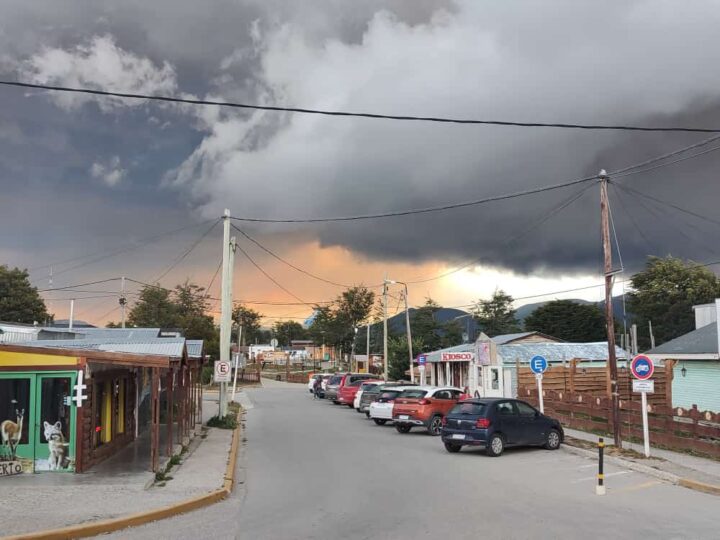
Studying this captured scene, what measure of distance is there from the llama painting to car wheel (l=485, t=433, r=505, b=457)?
10.9 meters

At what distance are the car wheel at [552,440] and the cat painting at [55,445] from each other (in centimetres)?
1231

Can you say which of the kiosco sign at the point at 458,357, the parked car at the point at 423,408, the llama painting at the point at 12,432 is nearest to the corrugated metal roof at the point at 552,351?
the kiosco sign at the point at 458,357

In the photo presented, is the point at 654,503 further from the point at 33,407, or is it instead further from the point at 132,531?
the point at 33,407

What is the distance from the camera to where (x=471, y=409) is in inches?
714

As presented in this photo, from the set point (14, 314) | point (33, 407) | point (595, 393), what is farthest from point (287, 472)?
point (14, 314)

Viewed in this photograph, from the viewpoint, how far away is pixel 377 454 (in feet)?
59.7

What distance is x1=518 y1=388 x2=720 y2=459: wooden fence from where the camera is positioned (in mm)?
16797

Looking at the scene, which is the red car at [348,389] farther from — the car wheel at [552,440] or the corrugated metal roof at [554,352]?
the car wheel at [552,440]

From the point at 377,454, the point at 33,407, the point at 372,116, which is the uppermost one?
the point at 372,116

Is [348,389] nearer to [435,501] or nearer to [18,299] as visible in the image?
[435,501]

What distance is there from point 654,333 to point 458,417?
70.0 m

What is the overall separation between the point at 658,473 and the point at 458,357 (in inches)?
986

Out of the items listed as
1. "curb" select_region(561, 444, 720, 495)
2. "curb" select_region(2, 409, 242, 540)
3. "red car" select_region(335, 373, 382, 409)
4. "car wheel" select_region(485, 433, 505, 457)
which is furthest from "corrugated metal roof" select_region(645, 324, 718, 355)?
"curb" select_region(2, 409, 242, 540)

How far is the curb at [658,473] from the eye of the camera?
1276cm
